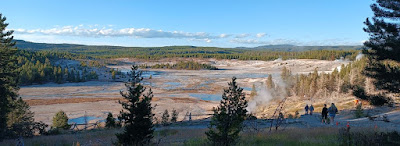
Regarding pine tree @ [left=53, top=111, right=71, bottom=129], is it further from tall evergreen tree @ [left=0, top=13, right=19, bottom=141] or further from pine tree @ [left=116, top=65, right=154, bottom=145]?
pine tree @ [left=116, top=65, right=154, bottom=145]

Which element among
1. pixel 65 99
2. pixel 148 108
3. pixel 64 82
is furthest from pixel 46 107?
pixel 148 108

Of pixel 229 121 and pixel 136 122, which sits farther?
pixel 136 122

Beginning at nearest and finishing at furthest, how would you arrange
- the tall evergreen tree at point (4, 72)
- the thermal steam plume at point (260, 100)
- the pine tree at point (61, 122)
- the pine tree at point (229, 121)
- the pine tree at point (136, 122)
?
1. the pine tree at point (229, 121)
2. the pine tree at point (136, 122)
3. the tall evergreen tree at point (4, 72)
4. the pine tree at point (61, 122)
5. the thermal steam plume at point (260, 100)

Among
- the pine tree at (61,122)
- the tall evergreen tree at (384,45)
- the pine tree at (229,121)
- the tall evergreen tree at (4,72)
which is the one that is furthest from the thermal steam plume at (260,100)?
the pine tree at (229,121)

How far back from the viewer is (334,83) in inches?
2302

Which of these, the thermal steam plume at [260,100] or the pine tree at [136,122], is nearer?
the pine tree at [136,122]

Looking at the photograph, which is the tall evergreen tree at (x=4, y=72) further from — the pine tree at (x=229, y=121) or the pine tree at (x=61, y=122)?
the pine tree at (x=229, y=121)

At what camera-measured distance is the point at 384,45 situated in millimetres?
9742

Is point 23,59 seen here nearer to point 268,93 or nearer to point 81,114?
point 81,114

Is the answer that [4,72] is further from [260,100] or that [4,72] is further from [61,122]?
[260,100]

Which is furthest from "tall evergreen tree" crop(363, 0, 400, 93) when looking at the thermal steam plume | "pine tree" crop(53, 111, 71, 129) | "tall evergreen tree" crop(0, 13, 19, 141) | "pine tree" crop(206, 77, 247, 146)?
the thermal steam plume

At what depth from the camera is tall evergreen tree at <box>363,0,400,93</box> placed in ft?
30.9

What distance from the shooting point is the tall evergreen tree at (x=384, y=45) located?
30.9 feet

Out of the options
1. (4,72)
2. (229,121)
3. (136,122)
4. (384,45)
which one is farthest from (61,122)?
(384,45)
